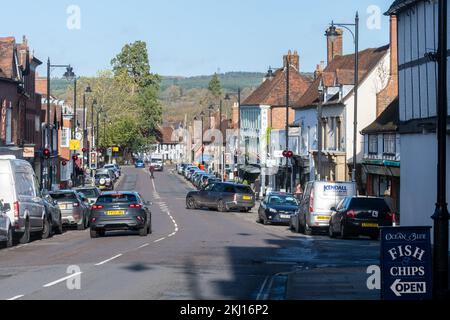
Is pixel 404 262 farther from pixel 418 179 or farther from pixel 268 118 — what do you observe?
pixel 268 118

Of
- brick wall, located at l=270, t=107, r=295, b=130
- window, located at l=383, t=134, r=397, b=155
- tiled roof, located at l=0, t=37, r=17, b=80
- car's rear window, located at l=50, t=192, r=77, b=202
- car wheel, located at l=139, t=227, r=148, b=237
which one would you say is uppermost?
tiled roof, located at l=0, t=37, r=17, b=80

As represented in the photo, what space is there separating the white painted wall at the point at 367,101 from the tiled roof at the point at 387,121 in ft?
16.2

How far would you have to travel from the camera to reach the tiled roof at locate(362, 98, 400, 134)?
5247 centimetres

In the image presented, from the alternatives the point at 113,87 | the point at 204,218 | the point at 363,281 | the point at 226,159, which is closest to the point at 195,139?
the point at 113,87

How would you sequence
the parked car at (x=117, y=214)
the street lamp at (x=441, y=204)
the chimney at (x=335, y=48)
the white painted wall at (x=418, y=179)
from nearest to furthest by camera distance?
the street lamp at (x=441, y=204) < the white painted wall at (x=418, y=179) < the parked car at (x=117, y=214) < the chimney at (x=335, y=48)

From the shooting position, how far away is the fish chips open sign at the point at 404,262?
1416 centimetres

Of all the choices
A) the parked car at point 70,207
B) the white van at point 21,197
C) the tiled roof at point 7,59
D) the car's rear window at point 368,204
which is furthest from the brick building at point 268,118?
the white van at point 21,197

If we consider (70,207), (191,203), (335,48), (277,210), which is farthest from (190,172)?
(70,207)

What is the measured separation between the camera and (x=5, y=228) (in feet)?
94.3

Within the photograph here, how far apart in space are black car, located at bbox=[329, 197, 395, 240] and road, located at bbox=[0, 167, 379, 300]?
109 centimetres

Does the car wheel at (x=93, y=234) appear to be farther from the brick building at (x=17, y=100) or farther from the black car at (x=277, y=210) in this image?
the brick building at (x=17, y=100)

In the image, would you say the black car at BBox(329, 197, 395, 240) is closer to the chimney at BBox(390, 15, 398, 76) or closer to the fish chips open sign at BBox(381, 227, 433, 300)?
the fish chips open sign at BBox(381, 227, 433, 300)

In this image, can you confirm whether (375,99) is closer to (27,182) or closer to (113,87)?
(27,182)

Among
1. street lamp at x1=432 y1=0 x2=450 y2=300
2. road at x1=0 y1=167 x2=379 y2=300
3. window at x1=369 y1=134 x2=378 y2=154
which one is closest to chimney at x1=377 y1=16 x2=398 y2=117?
window at x1=369 y1=134 x2=378 y2=154
